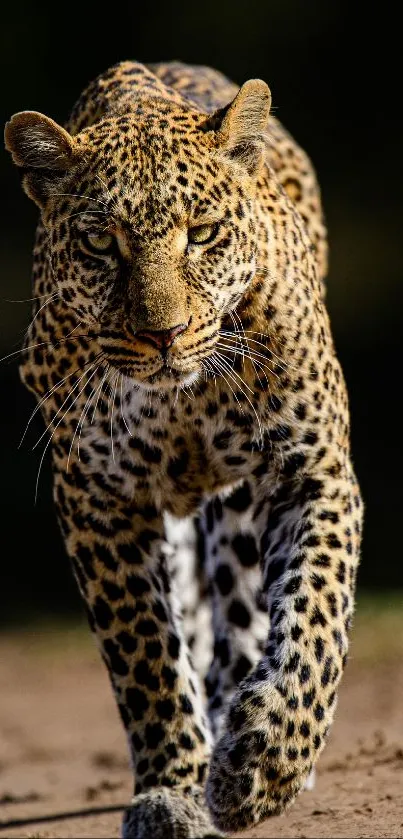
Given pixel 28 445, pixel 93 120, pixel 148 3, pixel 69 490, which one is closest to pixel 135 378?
pixel 69 490

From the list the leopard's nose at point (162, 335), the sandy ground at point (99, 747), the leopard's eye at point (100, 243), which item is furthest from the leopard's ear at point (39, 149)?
the sandy ground at point (99, 747)

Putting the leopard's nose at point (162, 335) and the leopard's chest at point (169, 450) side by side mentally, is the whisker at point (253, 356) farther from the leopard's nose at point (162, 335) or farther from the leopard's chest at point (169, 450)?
the leopard's nose at point (162, 335)

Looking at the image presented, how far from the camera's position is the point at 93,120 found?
6809 millimetres

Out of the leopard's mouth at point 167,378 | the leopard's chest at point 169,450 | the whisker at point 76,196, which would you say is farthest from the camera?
the leopard's chest at point 169,450

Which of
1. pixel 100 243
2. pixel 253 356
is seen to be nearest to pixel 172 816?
pixel 253 356

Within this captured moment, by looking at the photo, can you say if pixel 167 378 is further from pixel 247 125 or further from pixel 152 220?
pixel 247 125

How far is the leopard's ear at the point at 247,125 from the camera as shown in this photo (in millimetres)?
6027

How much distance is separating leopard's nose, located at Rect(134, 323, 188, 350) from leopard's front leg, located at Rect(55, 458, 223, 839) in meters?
0.99

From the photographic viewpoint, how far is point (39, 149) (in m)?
6.08

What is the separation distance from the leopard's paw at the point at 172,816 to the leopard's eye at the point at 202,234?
2.05m

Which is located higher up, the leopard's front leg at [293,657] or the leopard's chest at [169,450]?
the leopard's chest at [169,450]

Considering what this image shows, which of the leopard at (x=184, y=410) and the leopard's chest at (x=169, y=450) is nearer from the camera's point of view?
the leopard at (x=184, y=410)

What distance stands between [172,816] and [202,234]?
2097 mm

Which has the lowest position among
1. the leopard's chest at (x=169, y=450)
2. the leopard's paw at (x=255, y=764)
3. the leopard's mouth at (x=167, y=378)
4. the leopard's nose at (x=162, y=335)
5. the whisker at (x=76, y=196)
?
the leopard's paw at (x=255, y=764)
